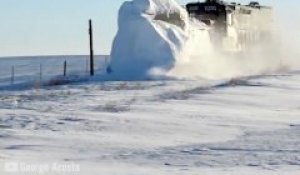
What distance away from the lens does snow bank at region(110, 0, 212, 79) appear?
35594 mm

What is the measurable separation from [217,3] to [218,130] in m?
30.6

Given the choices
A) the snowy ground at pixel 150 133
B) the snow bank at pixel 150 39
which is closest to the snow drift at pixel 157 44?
the snow bank at pixel 150 39

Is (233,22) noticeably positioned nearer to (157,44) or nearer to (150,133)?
(157,44)

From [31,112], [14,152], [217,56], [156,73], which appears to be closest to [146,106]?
[31,112]

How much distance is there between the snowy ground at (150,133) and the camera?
11102mm

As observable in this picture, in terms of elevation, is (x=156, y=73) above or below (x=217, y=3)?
below

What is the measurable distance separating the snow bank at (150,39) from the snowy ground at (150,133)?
920cm

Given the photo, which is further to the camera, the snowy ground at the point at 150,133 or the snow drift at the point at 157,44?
the snow drift at the point at 157,44

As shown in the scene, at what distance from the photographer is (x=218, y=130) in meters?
16.1

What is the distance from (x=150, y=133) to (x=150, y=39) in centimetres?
2088

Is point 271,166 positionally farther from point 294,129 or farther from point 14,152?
point 294,129

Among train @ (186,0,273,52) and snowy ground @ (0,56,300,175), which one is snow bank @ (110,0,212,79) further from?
snowy ground @ (0,56,300,175)

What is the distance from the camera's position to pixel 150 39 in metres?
36.0

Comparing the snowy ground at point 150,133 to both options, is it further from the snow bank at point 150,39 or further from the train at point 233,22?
the train at point 233,22
